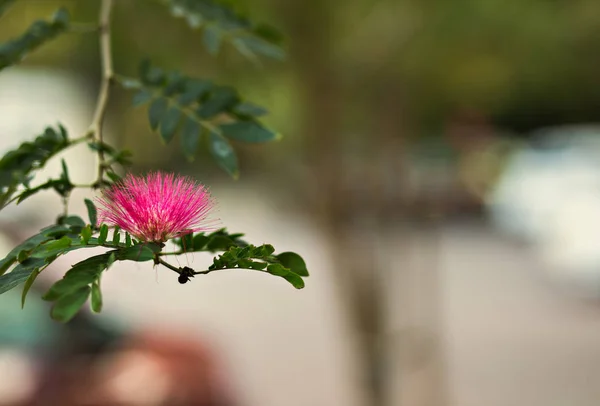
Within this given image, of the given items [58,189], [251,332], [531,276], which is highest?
[531,276]

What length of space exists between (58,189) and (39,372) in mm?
2222

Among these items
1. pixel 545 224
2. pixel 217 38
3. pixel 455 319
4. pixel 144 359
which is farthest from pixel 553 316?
pixel 217 38

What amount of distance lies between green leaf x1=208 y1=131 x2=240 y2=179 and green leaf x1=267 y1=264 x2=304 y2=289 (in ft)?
0.86

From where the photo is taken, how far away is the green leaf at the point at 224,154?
2.33 ft

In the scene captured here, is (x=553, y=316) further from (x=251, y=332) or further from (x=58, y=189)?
(x=58, y=189)

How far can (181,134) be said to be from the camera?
80 cm

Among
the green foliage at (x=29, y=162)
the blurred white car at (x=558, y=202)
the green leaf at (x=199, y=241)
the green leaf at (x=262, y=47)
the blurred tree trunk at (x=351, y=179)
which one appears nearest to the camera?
the green leaf at (x=199, y=241)

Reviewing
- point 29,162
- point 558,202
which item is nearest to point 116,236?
point 29,162

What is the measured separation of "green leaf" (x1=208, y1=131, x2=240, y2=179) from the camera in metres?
0.71

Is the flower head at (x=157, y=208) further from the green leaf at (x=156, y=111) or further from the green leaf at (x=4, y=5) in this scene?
the green leaf at (x=4, y=5)

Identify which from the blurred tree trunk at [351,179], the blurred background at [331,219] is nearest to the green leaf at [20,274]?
the blurred background at [331,219]

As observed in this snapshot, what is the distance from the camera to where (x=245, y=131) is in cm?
77

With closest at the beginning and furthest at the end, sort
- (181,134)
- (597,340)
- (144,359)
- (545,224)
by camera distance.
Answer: (181,134)
(144,359)
(597,340)
(545,224)

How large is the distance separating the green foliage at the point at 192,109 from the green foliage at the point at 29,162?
4.3 inches
